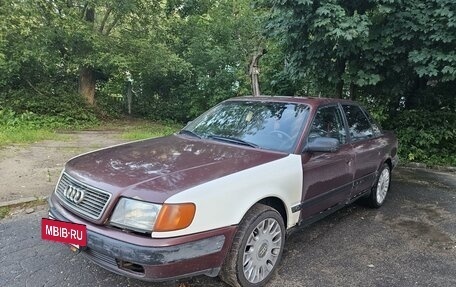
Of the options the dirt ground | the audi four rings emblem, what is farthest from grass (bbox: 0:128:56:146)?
the audi four rings emblem

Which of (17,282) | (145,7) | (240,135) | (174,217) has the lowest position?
(17,282)

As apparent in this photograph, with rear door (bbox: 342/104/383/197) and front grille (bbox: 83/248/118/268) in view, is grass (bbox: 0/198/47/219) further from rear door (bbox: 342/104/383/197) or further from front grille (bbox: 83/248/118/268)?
rear door (bbox: 342/104/383/197)

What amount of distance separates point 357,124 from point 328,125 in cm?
78

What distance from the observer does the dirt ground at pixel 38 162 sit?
5027mm

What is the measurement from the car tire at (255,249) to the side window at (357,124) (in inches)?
70.0

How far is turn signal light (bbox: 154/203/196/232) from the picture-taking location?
8.05 feet

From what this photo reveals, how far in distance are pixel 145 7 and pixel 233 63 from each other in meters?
3.46

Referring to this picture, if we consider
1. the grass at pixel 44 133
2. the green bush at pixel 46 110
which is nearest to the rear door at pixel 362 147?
the grass at pixel 44 133

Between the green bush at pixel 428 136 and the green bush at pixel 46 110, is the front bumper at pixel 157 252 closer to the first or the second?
the green bush at pixel 428 136

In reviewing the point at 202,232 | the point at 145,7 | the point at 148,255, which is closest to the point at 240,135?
the point at 202,232

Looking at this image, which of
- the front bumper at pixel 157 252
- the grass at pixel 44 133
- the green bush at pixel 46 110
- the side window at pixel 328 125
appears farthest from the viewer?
the green bush at pixel 46 110

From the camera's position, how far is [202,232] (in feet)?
8.41

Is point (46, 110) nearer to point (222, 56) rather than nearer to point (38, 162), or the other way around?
point (222, 56)

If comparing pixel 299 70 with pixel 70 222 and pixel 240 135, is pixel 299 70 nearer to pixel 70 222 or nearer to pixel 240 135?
pixel 240 135
